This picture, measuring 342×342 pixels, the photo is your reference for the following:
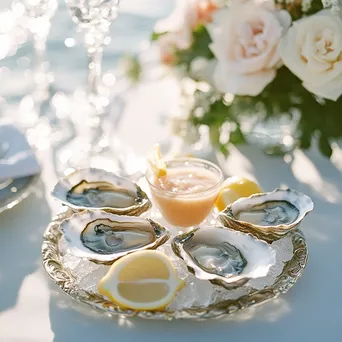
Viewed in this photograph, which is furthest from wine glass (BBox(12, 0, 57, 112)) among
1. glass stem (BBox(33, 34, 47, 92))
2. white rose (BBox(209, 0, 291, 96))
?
white rose (BBox(209, 0, 291, 96))

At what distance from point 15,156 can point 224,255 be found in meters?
0.42

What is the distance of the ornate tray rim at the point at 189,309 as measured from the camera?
0.82 m

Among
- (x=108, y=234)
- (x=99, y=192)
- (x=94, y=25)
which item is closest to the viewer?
(x=108, y=234)

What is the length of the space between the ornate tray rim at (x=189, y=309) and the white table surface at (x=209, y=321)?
27mm

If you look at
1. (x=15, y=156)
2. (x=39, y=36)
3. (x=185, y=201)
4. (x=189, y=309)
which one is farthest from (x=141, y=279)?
(x=39, y=36)

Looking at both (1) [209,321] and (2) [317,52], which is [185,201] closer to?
(1) [209,321]

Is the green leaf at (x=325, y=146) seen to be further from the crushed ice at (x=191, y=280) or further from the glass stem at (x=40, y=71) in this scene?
the glass stem at (x=40, y=71)

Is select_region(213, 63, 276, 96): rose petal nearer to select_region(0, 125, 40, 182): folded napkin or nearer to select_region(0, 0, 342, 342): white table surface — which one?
select_region(0, 0, 342, 342): white table surface

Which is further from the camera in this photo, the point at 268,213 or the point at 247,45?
the point at 247,45

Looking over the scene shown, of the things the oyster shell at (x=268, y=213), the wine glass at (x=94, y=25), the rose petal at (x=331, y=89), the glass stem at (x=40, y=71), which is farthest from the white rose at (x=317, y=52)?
the glass stem at (x=40, y=71)

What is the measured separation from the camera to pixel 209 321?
2.79 feet

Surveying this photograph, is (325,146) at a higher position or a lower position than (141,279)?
lower

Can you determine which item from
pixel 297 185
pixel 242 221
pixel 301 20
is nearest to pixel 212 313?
pixel 242 221

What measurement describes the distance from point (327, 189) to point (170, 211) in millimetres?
296
